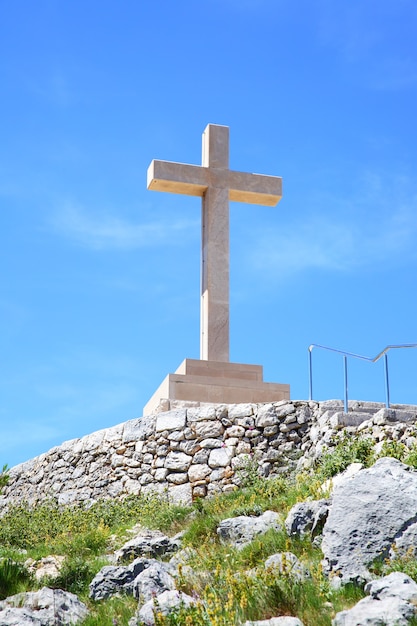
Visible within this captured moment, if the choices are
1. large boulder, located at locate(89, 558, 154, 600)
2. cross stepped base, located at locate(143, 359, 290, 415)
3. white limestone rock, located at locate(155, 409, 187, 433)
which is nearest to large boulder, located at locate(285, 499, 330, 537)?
large boulder, located at locate(89, 558, 154, 600)

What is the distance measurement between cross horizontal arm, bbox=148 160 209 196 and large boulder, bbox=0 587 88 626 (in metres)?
9.69

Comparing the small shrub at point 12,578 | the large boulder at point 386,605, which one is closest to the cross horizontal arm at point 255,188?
the small shrub at point 12,578

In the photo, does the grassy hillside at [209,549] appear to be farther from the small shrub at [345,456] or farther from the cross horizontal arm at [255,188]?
the cross horizontal arm at [255,188]

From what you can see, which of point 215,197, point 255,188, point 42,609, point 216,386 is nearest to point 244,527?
point 42,609

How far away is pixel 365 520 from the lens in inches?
310

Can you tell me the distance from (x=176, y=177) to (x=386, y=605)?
11.4 metres

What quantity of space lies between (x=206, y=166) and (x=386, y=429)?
6990 mm

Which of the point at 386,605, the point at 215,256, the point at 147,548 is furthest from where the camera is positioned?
the point at 215,256

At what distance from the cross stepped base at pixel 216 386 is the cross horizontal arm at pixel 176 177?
338cm

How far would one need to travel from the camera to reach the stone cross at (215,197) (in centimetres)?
1617

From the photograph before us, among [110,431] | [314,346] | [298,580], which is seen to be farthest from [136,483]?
[298,580]

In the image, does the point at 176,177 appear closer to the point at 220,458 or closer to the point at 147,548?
the point at 220,458

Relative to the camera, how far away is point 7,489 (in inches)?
715

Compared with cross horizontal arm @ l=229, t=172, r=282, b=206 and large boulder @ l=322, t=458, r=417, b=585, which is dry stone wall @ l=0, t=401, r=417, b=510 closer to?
large boulder @ l=322, t=458, r=417, b=585
